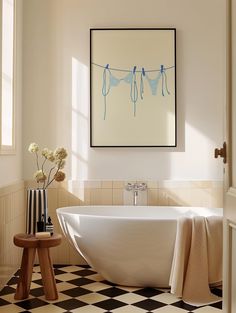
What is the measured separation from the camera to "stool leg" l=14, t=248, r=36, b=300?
136 inches

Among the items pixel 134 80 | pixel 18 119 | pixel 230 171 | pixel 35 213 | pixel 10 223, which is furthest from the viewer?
pixel 134 80

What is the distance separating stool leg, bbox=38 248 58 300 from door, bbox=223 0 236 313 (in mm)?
1680

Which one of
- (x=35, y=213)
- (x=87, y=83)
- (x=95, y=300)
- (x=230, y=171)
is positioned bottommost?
(x=95, y=300)

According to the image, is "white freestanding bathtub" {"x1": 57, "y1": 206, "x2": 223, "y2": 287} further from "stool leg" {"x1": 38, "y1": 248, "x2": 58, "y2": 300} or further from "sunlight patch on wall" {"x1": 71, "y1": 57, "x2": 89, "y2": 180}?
"sunlight patch on wall" {"x1": 71, "y1": 57, "x2": 89, "y2": 180}

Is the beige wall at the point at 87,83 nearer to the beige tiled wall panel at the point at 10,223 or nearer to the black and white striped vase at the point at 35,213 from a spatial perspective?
the beige tiled wall panel at the point at 10,223

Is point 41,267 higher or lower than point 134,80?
lower

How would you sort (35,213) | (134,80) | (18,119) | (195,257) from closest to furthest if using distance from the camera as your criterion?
1. (195,257)
2. (35,213)
3. (18,119)
4. (134,80)

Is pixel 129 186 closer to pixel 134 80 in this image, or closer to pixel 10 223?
pixel 134 80

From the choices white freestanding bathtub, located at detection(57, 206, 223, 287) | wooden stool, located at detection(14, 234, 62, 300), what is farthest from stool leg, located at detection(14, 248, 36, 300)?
white freestanding bathtub, located at detection(57, 206, 223, 287)

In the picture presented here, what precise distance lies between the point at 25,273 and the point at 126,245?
2.54 feet

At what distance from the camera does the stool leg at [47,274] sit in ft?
11.3

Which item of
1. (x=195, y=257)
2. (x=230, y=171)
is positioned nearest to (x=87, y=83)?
(x=195, y=257)

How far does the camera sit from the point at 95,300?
348 centimetres

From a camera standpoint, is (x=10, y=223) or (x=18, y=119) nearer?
(x=10, y=223)
